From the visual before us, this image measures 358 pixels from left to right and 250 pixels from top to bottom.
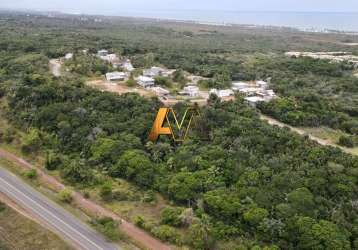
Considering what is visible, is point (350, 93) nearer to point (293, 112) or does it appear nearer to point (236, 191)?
point (293, 112)

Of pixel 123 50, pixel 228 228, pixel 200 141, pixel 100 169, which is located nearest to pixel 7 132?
pixel 100 169

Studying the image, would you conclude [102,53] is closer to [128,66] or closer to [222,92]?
[128,66]

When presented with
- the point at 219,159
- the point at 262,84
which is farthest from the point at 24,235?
the point at 262,84

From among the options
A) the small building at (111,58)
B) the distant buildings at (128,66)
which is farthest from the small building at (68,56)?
the distant buildings at (128,66)

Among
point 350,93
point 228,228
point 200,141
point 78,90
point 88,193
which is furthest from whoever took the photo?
point 350,93
